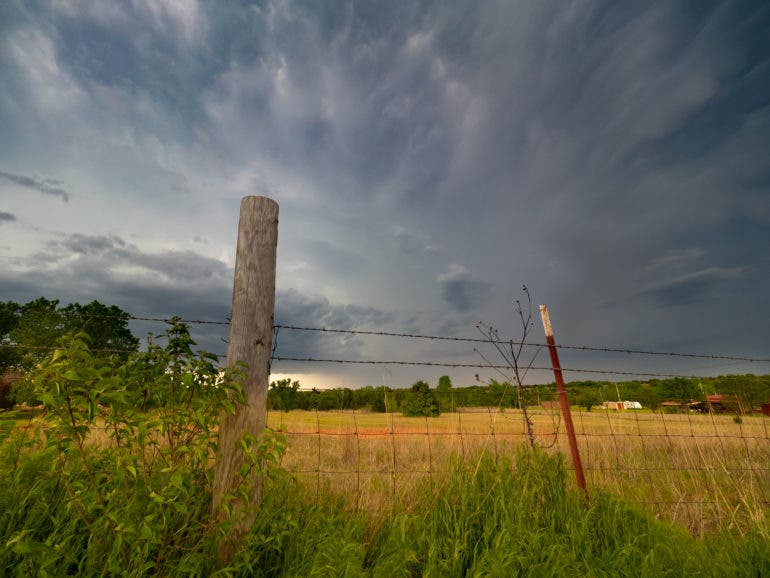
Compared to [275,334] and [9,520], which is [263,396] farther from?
[9,520]

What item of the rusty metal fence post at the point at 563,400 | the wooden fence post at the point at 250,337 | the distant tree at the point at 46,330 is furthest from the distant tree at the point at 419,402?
the distant tree at the point at 46,330

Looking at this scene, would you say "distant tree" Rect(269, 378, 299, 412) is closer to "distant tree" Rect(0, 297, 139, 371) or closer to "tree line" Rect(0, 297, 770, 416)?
"tree line" Rect(0, 297, 770, 416)

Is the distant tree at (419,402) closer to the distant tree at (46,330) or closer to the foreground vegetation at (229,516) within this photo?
the foreground vegetation at (229,516)

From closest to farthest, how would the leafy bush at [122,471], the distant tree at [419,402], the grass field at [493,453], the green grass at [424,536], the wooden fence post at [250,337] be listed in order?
the leafy bush at [122,471] → the green grass at [424,536] → the wooden fence post at [250,337] → the grass field at [493,453] → the distant tree at [419,402]

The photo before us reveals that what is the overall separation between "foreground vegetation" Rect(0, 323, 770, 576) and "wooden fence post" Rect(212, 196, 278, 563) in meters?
0.11

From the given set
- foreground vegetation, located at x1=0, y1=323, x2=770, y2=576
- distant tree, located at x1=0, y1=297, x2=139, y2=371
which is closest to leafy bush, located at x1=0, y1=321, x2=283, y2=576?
foreground vegetation, located at x1=0, y1=323, x2=770, y2=576

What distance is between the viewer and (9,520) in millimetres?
2652

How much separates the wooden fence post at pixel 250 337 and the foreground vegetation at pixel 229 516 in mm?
107

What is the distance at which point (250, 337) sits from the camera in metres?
3.06

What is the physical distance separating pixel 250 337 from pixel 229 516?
118 cm

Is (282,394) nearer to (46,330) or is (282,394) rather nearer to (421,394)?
(421,394)

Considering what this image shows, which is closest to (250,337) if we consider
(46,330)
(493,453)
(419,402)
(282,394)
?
(282,394)

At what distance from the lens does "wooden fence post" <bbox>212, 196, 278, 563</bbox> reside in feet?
9.19

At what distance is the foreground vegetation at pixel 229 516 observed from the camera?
2215mm
